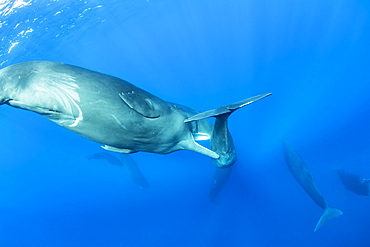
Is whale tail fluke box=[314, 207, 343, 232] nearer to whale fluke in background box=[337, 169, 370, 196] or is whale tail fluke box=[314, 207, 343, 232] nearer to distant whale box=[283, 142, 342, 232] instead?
distant whale box=[283, 142, 342, 232]

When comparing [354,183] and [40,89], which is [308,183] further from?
[40,89]

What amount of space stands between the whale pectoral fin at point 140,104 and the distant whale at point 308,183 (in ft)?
30.6

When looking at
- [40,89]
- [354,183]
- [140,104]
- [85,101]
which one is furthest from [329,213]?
[40,89]

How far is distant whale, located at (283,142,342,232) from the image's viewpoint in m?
9.89

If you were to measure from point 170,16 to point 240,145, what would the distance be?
23759mm

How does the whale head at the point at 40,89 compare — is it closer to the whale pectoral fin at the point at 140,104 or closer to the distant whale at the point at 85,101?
the distant whale at the point at 85,101

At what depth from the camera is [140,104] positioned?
276 cm

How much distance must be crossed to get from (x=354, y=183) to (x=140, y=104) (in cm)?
1220

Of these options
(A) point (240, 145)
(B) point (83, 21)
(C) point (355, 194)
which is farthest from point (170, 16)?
(C) point (355, 194)

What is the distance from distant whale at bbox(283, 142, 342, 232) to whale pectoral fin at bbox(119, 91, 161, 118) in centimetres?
933

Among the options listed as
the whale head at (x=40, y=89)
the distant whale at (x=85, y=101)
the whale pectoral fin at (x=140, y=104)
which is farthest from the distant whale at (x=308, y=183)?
the whale head at (x=40, y=89)

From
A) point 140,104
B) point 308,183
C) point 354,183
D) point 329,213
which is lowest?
point 329,213

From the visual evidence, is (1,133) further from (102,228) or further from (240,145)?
(240,145)

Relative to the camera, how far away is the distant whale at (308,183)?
32.4 ft
